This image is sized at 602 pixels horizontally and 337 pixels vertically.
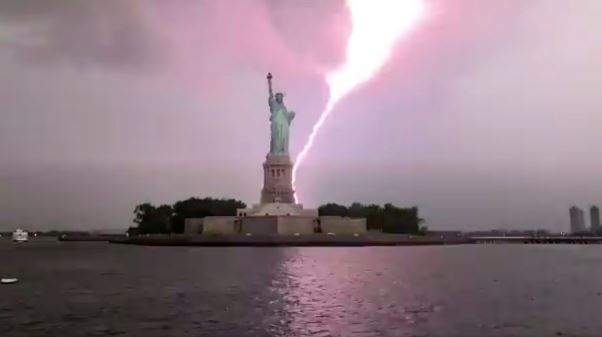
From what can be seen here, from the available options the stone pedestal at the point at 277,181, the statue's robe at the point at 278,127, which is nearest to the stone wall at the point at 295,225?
the stone pedestal at the point at 277,181

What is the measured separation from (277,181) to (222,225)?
31.4 feet

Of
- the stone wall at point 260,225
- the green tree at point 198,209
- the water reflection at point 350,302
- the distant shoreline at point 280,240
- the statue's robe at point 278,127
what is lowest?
the water reflection at point 350,302

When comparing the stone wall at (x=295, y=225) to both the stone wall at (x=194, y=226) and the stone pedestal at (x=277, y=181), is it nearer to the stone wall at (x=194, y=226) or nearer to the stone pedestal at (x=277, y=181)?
the stone pedestal at (x=277, y=181)

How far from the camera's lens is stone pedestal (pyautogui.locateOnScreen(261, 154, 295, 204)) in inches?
3799

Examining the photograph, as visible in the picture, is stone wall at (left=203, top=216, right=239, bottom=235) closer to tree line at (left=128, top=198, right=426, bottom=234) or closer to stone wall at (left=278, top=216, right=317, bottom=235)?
stone wall at (left=278, top=216, right=317, bottom=235)

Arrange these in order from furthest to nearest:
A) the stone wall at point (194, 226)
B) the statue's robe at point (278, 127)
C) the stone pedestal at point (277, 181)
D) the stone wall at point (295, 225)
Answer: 1. the stone wall at point (194, 226)
2. the statue's robe at point (278, 127)
3. the stone pedestal at point (277, 181)
4. the stone wall at point (295, 225)

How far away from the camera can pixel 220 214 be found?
11950 centimetres

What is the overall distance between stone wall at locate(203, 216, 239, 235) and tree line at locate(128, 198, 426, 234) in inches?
856

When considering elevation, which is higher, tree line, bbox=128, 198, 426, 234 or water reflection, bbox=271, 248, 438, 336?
tree line, bbox=128, 198, 426, 234

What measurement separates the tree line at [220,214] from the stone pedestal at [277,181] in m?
24.4

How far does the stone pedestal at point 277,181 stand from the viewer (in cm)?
9650

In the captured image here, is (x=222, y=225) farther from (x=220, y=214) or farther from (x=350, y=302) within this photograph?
(x=350, y=302)

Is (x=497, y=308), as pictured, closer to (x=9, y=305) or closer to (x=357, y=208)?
(x=9, y=305)

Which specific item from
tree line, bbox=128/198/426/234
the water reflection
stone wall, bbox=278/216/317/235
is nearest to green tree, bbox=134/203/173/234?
tree line, bbox=128/198/426/234
